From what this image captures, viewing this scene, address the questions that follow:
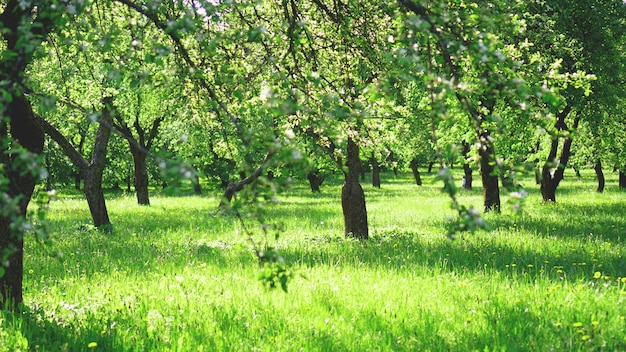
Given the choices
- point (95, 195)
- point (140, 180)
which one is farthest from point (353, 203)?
point (140, 180)

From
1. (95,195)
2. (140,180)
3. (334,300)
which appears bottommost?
(334,300)

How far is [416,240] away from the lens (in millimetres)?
13008

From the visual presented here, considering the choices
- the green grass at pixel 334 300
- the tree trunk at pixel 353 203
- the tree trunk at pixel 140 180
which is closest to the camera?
the green grass at pixel 334 300

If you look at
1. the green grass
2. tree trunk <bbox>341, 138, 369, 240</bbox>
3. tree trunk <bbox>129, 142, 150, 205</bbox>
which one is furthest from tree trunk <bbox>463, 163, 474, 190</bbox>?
the green grass

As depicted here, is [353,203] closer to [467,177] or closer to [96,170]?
[96,170]

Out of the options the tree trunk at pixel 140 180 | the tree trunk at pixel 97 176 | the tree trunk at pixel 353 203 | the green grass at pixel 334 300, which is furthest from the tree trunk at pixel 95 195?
the tree trunk at pixel 140 180

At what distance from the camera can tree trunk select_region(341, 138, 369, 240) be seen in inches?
516

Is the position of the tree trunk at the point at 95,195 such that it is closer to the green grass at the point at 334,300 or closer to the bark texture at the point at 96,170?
the bark texture at the point at 96,170

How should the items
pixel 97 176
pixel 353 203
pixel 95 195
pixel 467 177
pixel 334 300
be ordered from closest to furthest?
pixel 334 300 → pixel 353 203 → pixel 97 176 → pixel 95 195 → pixel 467 177

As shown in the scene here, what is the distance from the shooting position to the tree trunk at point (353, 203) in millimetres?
13117

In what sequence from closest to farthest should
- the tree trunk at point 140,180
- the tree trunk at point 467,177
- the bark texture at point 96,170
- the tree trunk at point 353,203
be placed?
the tree trunk at point 353,203, the bark texture at point 96,170, the tree trunk at point 140,180, the tree trunk at point 467,177

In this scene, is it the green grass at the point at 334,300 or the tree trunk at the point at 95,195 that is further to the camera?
the tree trunk at the point at 95,195

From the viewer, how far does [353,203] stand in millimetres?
13289

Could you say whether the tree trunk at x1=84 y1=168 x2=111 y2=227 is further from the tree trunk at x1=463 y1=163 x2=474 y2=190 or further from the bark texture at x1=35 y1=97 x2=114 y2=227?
the tree trunk at x1=463 y1=163 x2=474 y2=190
